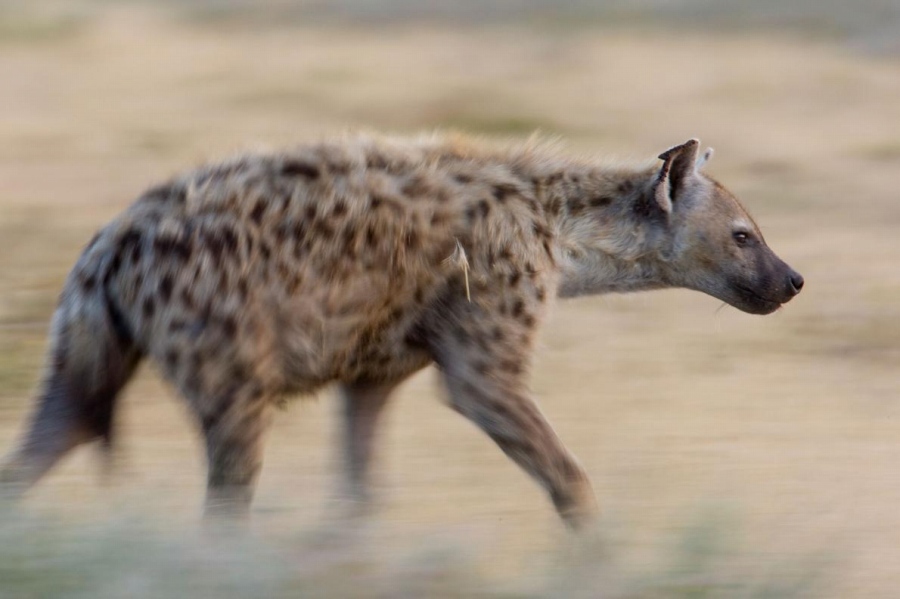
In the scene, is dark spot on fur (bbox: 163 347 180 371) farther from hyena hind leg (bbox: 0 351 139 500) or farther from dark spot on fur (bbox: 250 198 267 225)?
dark spot on fur (bbox: 250 198 267 225)

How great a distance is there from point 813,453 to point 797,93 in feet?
22.0

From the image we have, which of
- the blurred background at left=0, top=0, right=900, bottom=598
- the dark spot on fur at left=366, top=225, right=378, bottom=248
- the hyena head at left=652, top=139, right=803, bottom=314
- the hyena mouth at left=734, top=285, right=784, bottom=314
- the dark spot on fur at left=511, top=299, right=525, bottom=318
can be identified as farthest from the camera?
the hyena mouth at left=734, top=285, right=784, bottom=314

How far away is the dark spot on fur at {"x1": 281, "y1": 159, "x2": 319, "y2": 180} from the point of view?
13.4 ft

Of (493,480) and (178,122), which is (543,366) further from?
(178,122)

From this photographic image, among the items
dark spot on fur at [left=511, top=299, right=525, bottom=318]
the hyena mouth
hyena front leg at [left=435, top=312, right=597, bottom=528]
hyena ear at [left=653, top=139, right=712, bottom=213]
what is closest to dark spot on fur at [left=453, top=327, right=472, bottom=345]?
hyena front leg at [left=435, top=312, right=597, bottom=528]

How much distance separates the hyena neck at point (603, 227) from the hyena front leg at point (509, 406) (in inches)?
15.9

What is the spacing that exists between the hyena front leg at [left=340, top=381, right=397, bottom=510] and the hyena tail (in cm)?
68

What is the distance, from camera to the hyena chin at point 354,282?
383 cm

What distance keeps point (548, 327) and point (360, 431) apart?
183cm

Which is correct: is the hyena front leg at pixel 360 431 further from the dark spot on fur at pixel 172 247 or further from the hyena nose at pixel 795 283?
the hyena nose at pixel 795 283

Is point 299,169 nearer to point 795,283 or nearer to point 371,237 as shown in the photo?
point 371,237

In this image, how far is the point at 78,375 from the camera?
3.92 meters

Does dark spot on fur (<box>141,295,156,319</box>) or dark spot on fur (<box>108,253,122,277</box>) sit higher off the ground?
dark spot on fur (<box>108,253,122,277</box>)

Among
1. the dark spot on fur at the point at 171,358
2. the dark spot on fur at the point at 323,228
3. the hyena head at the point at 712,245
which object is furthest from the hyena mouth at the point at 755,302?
the dark spot on fur at the point at 171,358
